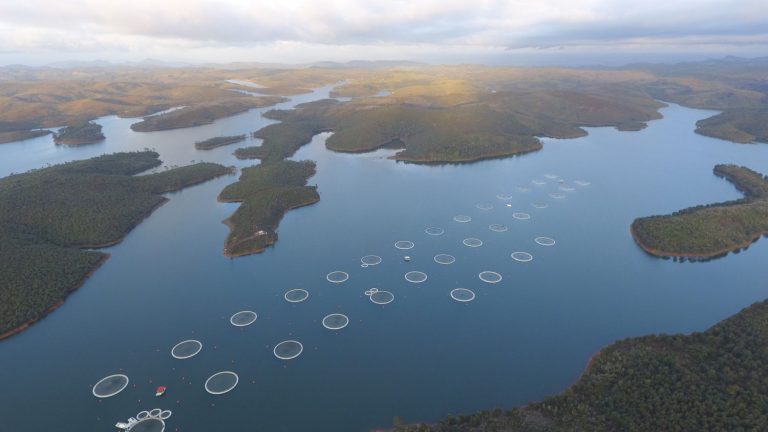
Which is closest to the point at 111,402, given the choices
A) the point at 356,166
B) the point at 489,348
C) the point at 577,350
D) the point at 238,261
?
the point at 238,261

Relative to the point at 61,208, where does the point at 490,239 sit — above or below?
below

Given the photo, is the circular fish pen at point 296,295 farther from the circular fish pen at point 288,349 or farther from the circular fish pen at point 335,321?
the circular fish pen at point 288,349

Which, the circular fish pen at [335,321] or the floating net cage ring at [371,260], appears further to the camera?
the floating net cage ring at [371,260]

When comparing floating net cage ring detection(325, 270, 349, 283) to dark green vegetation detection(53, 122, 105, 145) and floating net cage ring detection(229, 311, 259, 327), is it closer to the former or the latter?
floating net cage ring detection(229, 311, 259, 327)

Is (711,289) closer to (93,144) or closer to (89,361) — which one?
(89,361)

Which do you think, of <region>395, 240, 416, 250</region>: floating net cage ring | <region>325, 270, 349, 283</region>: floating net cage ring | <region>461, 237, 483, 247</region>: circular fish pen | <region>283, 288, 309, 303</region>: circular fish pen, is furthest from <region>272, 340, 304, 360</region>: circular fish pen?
<region>461, 237, 483, 247</region>: circular fish pen

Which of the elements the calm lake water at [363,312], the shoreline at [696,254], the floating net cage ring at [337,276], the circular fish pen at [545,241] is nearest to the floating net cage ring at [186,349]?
the calm lake water at [363,312]
